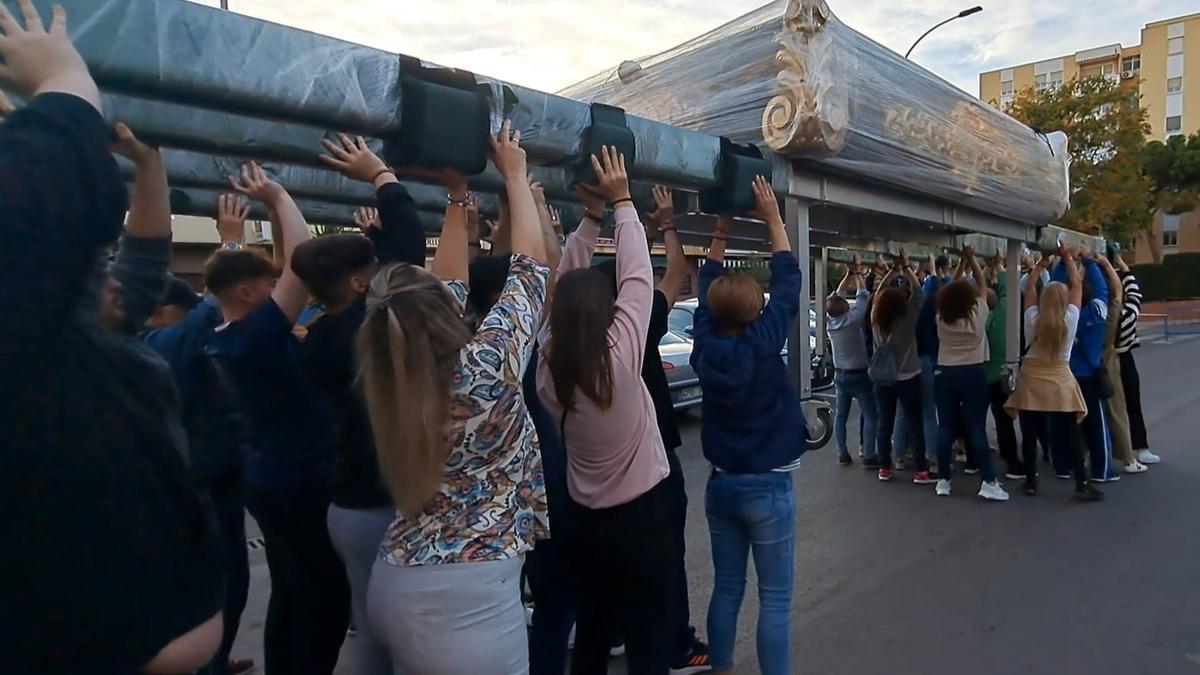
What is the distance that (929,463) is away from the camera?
7090 mm

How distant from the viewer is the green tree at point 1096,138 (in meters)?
26.5

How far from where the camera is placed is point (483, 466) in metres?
1.93

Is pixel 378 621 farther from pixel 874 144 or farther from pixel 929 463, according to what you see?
pixel 929 463

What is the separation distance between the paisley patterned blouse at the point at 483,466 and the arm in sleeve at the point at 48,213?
928mm

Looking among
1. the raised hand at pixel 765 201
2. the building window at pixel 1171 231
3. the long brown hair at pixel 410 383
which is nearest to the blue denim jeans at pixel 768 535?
the raised hand at pixel 765 201

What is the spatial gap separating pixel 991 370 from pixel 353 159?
19.7ft

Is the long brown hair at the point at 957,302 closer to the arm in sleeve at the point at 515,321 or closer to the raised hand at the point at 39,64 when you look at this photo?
the arm in sleeve at the point at 515,321

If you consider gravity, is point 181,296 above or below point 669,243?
below

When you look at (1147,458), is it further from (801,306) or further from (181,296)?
(181,296)

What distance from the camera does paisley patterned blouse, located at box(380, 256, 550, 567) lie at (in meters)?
1.87

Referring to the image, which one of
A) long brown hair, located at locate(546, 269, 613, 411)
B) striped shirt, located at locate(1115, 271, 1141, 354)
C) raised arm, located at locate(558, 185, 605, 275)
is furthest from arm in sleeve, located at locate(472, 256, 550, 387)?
striped shirt, located at locate(1115, 271, 1141, 354)

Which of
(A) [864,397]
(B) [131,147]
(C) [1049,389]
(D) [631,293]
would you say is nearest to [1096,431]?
(C) [1049,389]

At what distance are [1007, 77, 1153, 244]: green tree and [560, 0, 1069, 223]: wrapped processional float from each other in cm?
2610

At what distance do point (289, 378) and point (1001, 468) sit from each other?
6.53m
